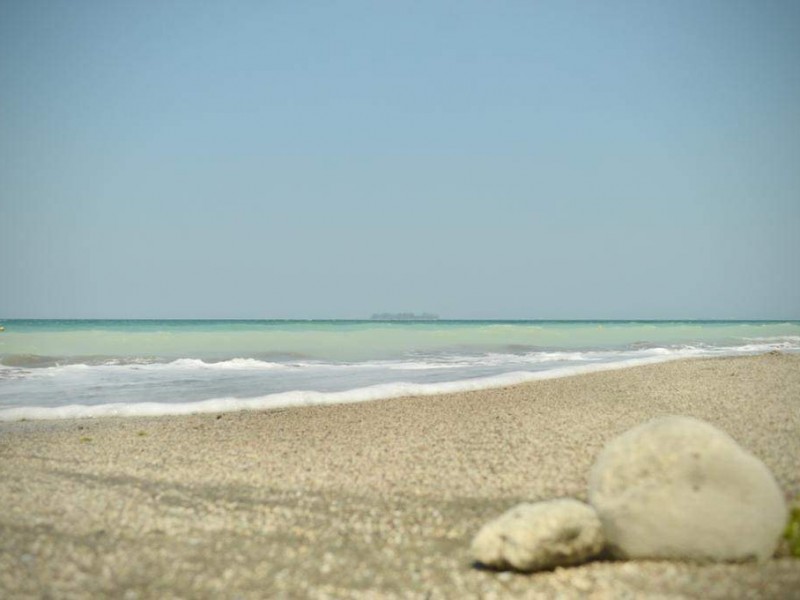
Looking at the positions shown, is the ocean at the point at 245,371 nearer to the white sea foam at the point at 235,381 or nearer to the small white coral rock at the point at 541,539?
the white sea foam at the point at 235,381

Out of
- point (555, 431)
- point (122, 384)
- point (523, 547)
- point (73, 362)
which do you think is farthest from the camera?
point (73, 362)

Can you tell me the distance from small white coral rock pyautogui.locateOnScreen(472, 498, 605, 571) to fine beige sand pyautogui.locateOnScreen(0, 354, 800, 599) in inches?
3.2

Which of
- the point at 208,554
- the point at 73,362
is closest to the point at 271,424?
the point at 208,554

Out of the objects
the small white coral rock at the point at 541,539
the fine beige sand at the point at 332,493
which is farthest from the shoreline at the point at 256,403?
the small white coral rock at the point at 541,539

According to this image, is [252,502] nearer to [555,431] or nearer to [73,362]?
[555,431]

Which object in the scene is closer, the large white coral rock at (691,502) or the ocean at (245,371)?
the large white coral rock at (691,502)

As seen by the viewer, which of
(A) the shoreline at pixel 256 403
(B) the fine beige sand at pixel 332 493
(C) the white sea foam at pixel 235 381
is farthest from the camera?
(C) the white sea foam at pixel 235 381

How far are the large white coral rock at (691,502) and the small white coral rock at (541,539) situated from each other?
179 millimetres

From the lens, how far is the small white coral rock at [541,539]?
3963 millimetres

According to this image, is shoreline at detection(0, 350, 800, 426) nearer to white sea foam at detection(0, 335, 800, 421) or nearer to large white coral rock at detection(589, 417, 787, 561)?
white sea foam at detection(0, 335, 800, 421)

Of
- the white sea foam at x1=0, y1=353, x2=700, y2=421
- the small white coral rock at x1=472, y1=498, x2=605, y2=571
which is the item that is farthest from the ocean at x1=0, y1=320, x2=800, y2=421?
the small white coral rock at x1=472, y1=498, x2=605, y2=571

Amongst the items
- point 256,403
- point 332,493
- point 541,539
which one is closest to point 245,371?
point 256,403

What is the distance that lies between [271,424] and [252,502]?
352 centimetres

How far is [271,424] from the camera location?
9.07m
